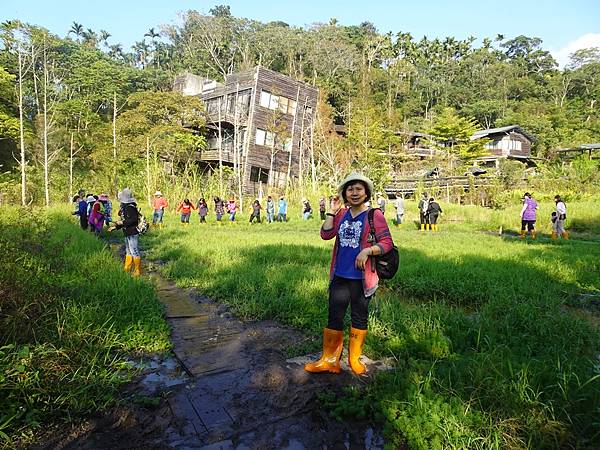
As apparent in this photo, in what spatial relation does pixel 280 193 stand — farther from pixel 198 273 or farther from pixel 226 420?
pixel 226 420

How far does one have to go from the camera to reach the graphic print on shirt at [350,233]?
3.43m

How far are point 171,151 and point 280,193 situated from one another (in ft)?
25.3

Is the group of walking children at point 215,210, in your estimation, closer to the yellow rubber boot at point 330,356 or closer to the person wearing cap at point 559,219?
the person wearing cap at point 559,219

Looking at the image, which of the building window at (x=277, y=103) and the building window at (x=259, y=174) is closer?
the building window at (x=277, y=103)

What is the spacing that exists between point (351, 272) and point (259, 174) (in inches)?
963

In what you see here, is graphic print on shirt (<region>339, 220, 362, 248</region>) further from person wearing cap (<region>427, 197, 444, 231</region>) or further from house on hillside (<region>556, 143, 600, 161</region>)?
house on hillside (<region>556, 143, 600, 161</region>)

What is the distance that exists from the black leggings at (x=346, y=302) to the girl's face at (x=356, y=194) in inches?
27.4

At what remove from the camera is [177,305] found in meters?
5.55

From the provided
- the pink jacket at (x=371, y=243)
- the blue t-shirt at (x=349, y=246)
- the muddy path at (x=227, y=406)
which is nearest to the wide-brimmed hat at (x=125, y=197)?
the muddy path at (x=227, y=406)

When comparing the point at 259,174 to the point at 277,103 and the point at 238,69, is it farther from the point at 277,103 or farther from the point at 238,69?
the point at 238,69

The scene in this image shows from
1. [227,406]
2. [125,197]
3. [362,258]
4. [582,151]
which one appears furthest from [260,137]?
[582,151]

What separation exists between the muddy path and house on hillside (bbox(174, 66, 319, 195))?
2217cm

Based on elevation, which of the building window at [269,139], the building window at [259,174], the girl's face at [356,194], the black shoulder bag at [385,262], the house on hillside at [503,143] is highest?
the house on hillside at [503,143]

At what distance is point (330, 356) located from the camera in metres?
3.52
